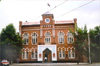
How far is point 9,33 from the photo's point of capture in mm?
32375

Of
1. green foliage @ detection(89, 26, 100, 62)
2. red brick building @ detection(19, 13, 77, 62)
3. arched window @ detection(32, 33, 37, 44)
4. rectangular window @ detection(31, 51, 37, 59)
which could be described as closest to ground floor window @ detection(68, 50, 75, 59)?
red brick building @ detection(19, 13, 77, 62)

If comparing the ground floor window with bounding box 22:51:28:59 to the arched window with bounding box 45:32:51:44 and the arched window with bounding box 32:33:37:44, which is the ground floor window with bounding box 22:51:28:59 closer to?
the arched window with bounding box 32:33:37:44

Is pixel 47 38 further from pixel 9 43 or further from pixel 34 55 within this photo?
pixel 9 43

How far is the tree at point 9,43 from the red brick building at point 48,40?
4.27m

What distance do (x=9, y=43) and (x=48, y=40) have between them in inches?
378

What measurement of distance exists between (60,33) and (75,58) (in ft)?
21.8

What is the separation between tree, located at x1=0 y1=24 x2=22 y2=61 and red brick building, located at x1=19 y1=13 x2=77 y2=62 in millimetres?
4269

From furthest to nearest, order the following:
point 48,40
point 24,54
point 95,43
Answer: point 24,54 < point 48,40 < point 95,43

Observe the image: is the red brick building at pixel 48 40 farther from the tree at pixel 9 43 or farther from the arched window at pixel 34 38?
the tree at pixel 9 43

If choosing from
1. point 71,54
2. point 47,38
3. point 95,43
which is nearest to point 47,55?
point 47,38

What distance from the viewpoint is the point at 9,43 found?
31109mm

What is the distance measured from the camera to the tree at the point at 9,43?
30766mm

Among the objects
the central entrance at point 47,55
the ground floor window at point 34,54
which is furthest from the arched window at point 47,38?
the ground floor window at point 34,54

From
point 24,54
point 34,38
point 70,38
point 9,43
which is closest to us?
point 9,43
